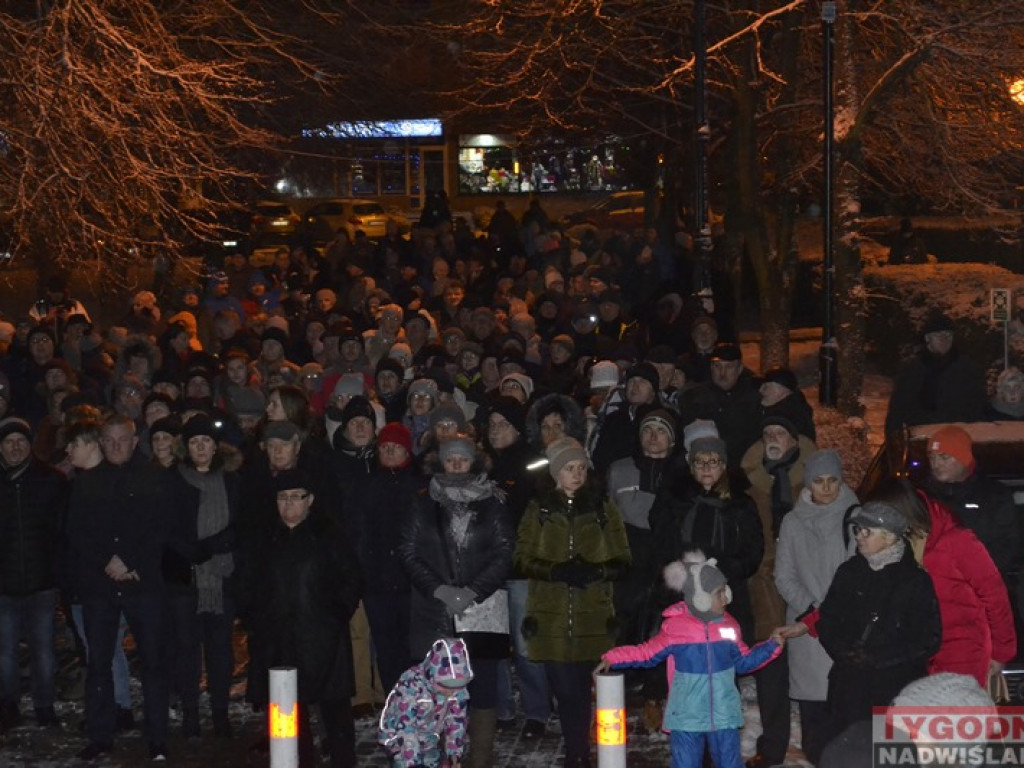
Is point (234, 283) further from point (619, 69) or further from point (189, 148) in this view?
point (189, 148)

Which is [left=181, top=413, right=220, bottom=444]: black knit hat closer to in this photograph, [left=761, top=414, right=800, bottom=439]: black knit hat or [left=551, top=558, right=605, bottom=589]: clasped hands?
[left=551, top=558, right=605, bottom=589]: clasped hands

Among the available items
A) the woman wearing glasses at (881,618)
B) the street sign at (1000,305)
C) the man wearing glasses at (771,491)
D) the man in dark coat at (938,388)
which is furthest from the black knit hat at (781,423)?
the street sign at (1000,305)

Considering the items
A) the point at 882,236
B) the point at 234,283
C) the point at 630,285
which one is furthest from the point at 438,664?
the point at 882,236

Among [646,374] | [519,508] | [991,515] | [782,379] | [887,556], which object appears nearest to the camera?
[887,556]

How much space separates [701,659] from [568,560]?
139cm

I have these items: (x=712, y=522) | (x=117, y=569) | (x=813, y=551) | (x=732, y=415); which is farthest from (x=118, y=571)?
(x=732, y=415)

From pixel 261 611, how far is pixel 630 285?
16.2 meters

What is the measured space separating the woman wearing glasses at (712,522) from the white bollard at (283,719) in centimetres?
244

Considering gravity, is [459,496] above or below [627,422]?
below

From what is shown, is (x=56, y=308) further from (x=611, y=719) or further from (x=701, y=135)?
(x=611, y=719)

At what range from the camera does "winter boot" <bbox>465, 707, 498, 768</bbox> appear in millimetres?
9203

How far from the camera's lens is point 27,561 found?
10.5 m

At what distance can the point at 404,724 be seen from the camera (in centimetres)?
791

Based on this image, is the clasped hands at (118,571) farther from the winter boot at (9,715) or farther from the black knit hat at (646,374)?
the black knit hat at (646,374)
